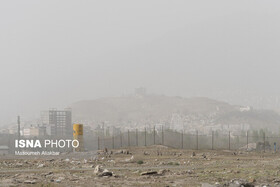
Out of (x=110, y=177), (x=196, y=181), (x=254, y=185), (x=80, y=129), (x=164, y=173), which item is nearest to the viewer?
(x=254, y=185)

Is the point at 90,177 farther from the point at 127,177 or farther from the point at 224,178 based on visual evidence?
the point at 224,178

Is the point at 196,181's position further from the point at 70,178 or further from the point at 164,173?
the point at 70,178

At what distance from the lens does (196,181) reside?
23281mm

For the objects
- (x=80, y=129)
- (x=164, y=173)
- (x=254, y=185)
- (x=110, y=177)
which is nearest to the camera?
(x=254, y=185)

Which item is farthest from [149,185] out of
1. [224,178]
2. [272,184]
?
[272,184]

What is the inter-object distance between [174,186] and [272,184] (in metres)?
4.99

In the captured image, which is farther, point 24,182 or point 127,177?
point 127,177

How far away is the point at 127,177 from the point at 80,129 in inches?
1500

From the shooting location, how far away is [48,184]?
69.1 ft

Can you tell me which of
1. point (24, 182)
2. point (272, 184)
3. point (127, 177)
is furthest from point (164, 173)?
point (24, 182)

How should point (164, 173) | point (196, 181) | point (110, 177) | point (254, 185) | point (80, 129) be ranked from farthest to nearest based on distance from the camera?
1. point (80, 129)
2. point (164, 173)
3. point (110, 177)
4. point (196, 181)
5. point (254, 185)

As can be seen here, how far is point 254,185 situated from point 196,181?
141 inches

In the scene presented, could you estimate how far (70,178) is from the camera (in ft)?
80.9

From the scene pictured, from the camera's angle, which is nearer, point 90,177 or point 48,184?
point 48,184
